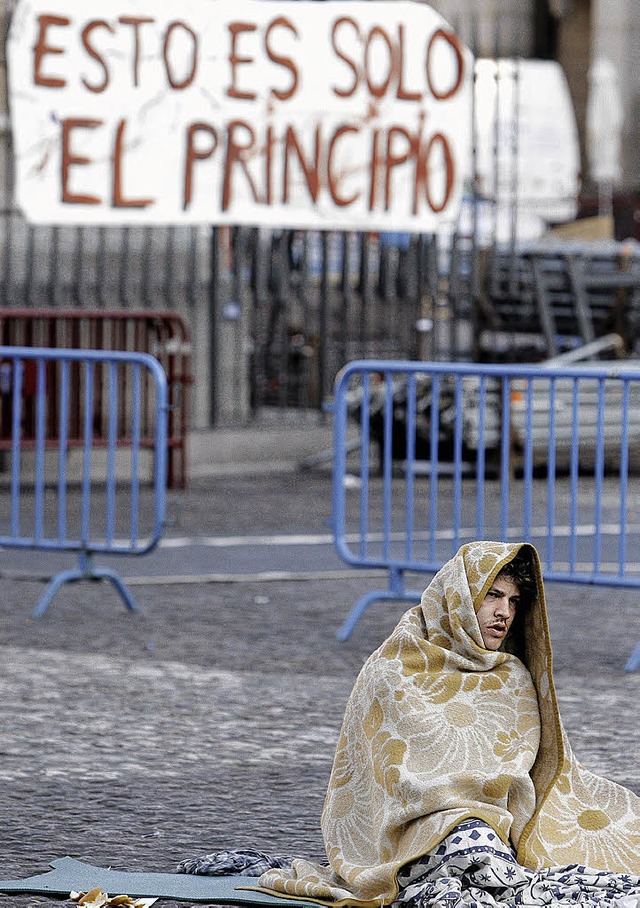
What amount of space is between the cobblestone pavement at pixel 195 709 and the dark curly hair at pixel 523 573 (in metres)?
0.92

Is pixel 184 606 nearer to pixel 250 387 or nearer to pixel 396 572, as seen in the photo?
pixel 396 572

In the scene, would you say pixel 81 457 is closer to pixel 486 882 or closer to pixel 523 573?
pixel 523 573

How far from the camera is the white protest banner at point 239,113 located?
36.7ft

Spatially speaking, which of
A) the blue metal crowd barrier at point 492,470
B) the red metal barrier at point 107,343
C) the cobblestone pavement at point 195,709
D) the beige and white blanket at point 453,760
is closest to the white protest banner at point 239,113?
the red metal barrier at point 107,343

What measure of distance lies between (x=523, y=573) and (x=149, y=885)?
3.52ft

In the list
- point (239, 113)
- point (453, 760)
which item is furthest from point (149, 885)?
point (239, 113)

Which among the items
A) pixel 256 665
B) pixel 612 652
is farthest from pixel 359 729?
pixel 612 652

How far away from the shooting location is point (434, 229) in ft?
41.0

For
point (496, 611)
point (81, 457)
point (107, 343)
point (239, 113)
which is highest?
point (239, 113)

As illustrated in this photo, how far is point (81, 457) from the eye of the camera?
12727 millimetres

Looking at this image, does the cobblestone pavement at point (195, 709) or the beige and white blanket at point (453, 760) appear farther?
the cobblestone pavement at point (195, 709)

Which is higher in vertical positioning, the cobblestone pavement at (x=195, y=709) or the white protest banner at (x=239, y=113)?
the white protest banner at (x=239, y=113)

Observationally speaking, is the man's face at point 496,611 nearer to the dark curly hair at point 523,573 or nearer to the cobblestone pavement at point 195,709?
the dark curly hair at point 523,573

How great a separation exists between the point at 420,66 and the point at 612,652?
6.28 meters
